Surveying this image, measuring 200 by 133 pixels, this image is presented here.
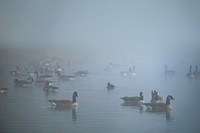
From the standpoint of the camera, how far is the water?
6766mm

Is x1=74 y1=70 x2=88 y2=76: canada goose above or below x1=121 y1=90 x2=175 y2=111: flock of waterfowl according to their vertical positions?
above

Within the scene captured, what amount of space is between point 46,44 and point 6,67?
5.35 feet

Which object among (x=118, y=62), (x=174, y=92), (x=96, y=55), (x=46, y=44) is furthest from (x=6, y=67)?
(x=174, y=92)

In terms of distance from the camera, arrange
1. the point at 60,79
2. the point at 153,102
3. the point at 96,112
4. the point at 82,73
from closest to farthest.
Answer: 1. the point at 96,112
2. the point at 153,102
3. the point at 60,79
4. the point at 82,73

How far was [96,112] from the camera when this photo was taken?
7840 millimetres

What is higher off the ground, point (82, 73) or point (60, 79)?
point (82, 73)

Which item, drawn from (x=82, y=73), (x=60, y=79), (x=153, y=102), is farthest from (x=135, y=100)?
(x=82, y=73)

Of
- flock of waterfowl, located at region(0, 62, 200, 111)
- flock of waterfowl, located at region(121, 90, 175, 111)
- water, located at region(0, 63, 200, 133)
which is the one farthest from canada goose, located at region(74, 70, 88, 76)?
flock of waterfowl, located at region(121, 90, 175, 111)

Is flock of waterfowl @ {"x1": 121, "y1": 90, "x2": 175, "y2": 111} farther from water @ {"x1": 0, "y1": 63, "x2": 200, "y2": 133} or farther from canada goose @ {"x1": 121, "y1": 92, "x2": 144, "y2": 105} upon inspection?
water @ {"x1": 0, "y1": 63, "x2": 200, "y2": 133}

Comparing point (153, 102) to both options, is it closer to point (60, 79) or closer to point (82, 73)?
point (60, 79)

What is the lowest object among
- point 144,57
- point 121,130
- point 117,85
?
point 121,130

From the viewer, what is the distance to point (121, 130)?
22.2 ft

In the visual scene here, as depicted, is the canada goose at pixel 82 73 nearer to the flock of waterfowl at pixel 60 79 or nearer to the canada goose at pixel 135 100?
the flock of waterfowl at pixel 60 79

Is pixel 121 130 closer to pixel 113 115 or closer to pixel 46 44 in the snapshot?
pixel 113 115
